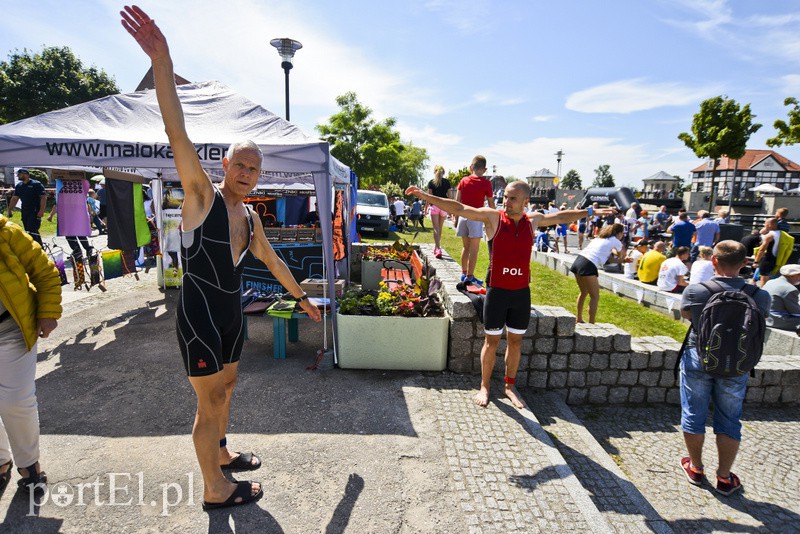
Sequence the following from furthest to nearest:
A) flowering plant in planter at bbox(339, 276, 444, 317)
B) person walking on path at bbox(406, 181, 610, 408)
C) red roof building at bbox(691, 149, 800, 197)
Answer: red roof building at bbox(691, 149, 800, 197) → flowering plant in planter at bbox(339, 276, 444, 317) → person walking on path at bbox(406, 181, 610, 408)

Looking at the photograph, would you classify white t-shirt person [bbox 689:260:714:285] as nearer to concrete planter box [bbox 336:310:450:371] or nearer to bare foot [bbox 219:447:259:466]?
concrete planter box [bbox 336:310:450:371]

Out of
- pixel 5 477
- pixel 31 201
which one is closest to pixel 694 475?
pixel 5 477

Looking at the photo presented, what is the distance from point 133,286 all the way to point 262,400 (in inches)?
240

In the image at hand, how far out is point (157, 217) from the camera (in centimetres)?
834

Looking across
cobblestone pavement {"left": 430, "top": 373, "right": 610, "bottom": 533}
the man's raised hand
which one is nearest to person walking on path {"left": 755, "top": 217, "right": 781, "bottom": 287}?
cobblestone pavement {"left": 430, "top": 373, "right": 610, "bottom": 533}

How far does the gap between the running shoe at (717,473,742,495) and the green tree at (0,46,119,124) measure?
3835cm

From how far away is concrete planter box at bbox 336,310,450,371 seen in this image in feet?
15.2

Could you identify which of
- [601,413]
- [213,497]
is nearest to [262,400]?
[213,497]

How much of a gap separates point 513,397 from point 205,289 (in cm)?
314

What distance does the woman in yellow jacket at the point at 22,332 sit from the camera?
7.85 ft

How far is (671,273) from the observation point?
321 inches

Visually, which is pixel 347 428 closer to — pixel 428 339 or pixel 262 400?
pixel 262 400

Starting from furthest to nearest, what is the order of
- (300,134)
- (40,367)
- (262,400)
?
(300,134)
(40,367)
(262,400)

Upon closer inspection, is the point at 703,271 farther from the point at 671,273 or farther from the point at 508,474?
the point at 508,474
